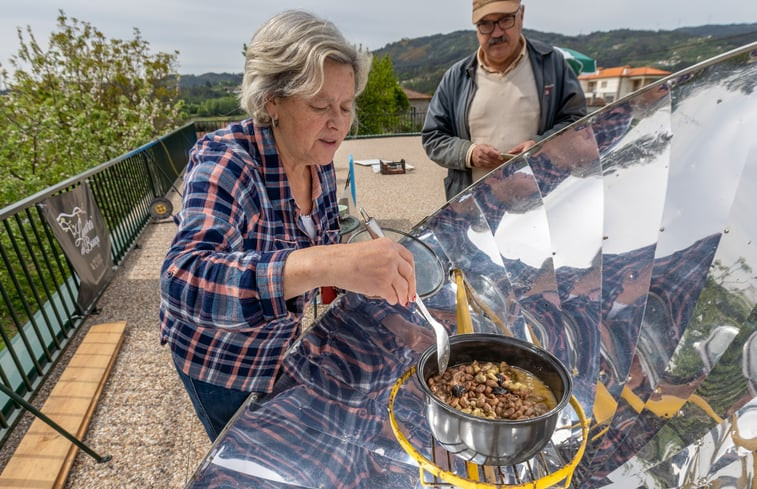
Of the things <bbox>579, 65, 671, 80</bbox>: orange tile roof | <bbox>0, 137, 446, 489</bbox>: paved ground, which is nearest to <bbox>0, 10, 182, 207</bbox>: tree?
<bbox>0, 137, 446, 489</bbox>: paved ground

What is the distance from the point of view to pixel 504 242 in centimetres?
204

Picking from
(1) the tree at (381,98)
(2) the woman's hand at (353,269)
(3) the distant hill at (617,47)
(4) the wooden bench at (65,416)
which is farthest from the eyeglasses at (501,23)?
(3) the distant hill at (617,47)

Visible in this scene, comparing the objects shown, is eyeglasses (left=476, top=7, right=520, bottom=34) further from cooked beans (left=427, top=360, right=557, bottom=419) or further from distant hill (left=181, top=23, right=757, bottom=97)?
distant hill (left=181, top=23, right=757, bottom=97)

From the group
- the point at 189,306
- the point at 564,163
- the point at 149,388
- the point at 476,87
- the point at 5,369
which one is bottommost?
the point at 149,388

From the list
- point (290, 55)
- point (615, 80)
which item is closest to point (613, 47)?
point (615, 80)

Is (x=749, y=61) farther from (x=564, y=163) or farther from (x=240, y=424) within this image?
(x=240, y=424)

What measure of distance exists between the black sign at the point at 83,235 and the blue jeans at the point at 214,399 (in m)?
3.72

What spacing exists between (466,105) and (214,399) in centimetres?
285

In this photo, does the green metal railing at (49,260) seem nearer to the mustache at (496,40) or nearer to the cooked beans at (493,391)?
the cooked beans at (493,391)

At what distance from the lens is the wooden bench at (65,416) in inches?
112

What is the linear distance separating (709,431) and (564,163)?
3.58ft

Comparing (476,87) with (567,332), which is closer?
(567,332)

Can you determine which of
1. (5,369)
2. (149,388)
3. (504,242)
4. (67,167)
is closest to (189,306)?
(504,242)

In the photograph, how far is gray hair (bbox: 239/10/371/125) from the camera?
4.41 feet
